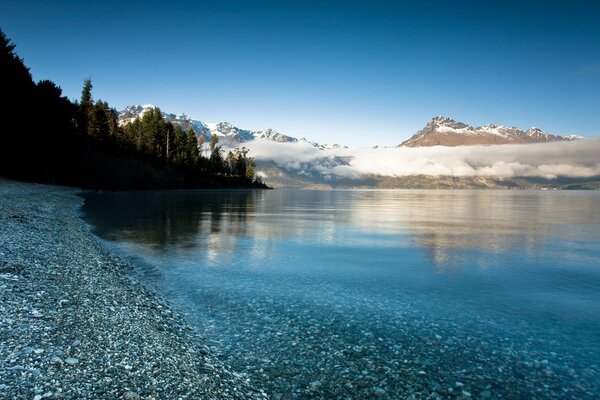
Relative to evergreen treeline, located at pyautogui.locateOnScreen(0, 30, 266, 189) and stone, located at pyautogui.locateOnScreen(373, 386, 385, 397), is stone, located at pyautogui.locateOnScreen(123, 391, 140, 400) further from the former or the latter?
evergreen treeline, located at pyautogui.locateOnScreen(0, 30, 266, 189)

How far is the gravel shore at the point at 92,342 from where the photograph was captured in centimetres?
885

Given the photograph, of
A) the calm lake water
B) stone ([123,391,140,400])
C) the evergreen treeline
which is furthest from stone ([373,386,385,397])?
the evergreen treeline

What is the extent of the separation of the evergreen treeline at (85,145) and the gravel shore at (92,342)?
6266 cm

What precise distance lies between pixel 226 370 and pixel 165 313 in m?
5.33

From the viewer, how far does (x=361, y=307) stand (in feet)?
56.1

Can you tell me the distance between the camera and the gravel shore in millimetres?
8852

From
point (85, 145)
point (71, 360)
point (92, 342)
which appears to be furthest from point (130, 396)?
point (85, 145)

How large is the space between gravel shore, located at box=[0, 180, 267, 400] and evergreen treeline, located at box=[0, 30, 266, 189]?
6266 cm

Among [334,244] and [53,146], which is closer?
[334,244]

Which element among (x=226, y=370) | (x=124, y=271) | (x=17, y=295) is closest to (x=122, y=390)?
(x=226, y=370)

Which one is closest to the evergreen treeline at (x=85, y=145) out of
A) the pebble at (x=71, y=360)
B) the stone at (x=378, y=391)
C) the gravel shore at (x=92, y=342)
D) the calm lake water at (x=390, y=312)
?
the calm lake water at (x=390, y=312)

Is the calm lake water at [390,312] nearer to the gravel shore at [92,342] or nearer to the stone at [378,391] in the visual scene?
the stone at [378,391]

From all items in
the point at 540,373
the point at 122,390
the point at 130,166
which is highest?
the point at 130,166

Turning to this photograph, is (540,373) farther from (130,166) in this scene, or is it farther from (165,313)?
(130,166)
